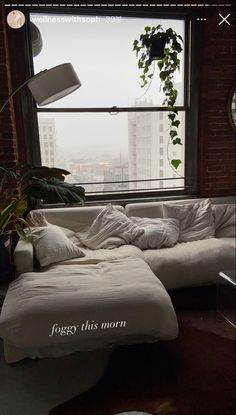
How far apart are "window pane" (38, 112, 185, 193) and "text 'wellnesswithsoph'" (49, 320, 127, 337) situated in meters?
1.64

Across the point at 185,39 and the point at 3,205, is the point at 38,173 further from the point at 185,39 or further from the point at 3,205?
the point at 185,39

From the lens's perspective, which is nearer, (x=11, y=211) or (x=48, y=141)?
(x=11, y=211)

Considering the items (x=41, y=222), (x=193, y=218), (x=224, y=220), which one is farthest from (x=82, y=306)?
(x=224, y=220)

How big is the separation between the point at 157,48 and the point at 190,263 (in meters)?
1.89

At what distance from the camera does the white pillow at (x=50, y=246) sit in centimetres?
210

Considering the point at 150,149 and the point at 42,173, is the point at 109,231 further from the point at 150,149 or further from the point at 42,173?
the point at 150,149

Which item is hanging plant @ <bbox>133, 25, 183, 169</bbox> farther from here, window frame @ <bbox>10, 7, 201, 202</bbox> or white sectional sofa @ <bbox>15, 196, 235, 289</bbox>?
white sectional sofa @ <bbox>15, 196, 235, 289</bbox>

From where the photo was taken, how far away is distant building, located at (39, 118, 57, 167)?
279 centimetres

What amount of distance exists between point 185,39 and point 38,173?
191 cm

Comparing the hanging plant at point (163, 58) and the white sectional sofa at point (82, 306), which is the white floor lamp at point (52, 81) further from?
the hanging plant at point (163, 58)

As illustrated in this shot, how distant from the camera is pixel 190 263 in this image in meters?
2.24

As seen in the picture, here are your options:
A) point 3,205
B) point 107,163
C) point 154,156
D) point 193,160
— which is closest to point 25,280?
point 3,205

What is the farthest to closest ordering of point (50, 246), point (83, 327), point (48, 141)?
point (48, 141), point (50, 246), point (83, 327)

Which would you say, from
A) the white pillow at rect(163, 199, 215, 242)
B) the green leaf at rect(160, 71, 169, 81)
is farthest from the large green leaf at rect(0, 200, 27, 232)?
the green leaf at rect(160, 71, 169, 81)
